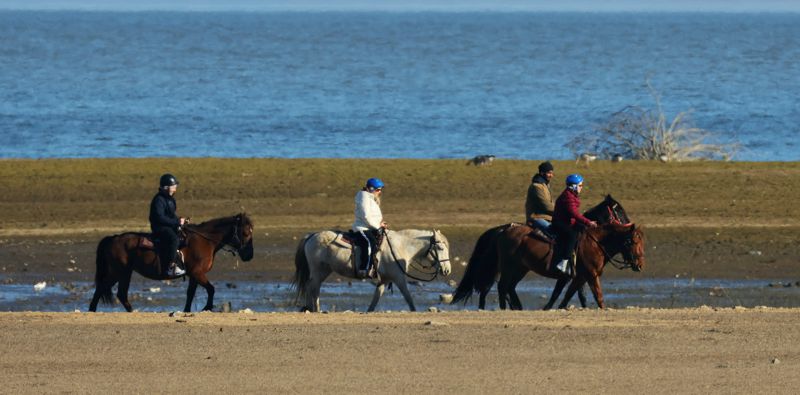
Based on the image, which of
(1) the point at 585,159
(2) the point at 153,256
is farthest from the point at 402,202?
(2) the point at 153,256

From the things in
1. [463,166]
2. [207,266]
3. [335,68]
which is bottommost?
[335,68]

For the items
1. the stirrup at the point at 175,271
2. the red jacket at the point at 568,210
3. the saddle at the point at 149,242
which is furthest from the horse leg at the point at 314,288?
the red jacket at the point at 568,210

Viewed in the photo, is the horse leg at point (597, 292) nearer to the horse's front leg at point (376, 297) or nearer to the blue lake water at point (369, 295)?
the blue lake water at point (369, 295)

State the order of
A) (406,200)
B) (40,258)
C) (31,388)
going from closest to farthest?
(31,388) → (40,258) → (406,200)

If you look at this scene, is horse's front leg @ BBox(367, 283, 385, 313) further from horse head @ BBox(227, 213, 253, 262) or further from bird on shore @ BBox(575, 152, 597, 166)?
bird on shore @ BBox(575, 152, 597, 166)

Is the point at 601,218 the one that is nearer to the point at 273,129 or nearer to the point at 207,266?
the point at 207,266

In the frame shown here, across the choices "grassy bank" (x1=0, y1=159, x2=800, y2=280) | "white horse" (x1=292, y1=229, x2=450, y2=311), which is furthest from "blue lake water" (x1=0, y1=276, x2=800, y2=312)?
"grassy bank" (x1=0, y1=159, x2=800, y2=280)

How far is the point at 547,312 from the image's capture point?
57.5ft

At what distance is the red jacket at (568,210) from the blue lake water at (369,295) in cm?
166

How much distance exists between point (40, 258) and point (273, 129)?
2969cm

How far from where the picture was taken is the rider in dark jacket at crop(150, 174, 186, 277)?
60.6ft

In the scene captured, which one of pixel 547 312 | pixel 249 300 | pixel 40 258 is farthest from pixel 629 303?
pixel 40 258

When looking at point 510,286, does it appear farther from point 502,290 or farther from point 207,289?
point 207,289

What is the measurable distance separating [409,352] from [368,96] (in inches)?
2186
